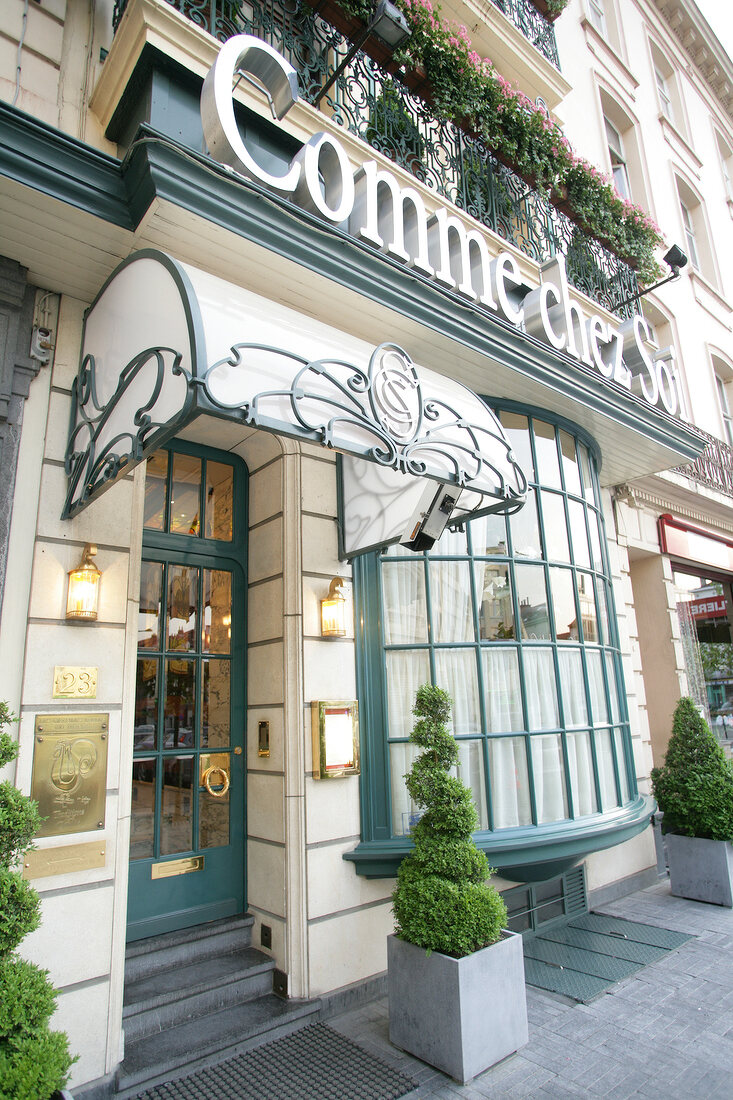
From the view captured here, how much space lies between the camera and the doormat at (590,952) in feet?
14.8

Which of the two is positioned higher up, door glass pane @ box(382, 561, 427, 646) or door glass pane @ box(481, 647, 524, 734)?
door glass pane @ box(382, 561, 427, 646)

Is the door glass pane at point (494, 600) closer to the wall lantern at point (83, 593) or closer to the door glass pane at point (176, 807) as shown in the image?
the door glass pane at point (176, 807)

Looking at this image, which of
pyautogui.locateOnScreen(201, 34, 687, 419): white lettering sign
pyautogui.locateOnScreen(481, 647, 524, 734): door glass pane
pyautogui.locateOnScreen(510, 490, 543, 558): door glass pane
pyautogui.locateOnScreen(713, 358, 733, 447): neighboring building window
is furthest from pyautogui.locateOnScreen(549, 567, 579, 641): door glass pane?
pyautogui.locateOnScreen(713, 358, 733, 447): neighboring building window

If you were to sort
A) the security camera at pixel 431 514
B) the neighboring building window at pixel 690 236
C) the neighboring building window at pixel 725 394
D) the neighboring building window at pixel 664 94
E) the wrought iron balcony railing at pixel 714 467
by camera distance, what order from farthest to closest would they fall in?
the neighboring building window at pixel 664 94
the neighboring building window at pixel 690 236
the neighboring building window at pixel 725 394
the wrought iron balcony railing at pixel 714 467
the security camera at pixel 431 514

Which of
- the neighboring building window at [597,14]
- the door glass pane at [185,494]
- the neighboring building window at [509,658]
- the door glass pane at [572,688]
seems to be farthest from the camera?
the neighboring building window at [597,14]

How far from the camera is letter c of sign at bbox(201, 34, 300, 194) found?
357 centimetres

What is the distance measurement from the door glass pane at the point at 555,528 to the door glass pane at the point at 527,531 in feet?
0.45

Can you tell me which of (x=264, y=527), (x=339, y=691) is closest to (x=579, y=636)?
(x=339, y=691)

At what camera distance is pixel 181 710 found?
4.62 meters

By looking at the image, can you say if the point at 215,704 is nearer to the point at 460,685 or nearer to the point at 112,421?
the point at 460,685

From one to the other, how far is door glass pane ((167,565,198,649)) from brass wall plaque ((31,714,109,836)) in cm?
133

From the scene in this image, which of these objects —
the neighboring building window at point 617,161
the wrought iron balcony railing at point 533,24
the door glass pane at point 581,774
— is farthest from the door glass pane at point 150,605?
the neighboring building window at point 617,161

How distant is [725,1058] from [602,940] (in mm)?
1939

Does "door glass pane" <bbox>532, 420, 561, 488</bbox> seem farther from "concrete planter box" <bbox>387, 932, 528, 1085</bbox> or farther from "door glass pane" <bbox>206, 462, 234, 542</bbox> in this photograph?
"concrete planter box" <bbox>387, 932, 528, 1085</bbox>
